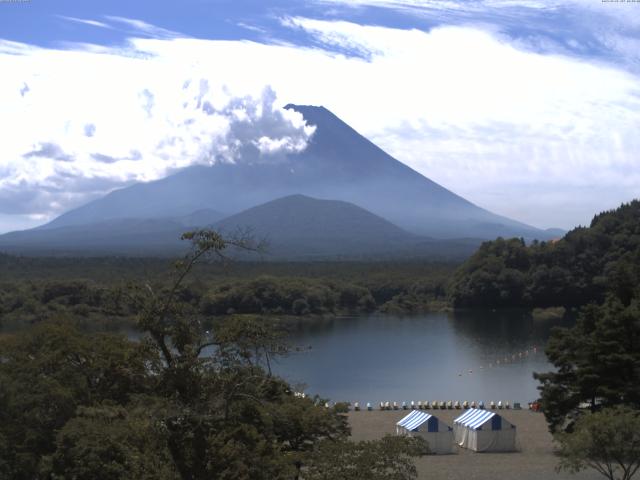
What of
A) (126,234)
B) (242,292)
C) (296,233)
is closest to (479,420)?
(242,292)

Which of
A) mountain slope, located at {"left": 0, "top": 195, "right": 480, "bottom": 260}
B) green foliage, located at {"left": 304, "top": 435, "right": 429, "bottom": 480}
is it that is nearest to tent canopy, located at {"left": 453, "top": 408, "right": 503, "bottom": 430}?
green foliage, located at {"left": 304, "top": 435, "right": 429, "bottom": 480}

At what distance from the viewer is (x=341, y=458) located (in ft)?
28.1

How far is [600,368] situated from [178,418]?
1048 cm

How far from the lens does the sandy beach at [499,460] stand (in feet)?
48.7

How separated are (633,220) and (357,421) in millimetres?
38816

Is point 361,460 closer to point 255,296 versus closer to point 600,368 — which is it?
point 600,368

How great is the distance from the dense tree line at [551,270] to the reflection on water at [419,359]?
5.24m

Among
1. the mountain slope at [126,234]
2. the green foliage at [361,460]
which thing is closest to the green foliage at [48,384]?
the green foliage at [361,460]

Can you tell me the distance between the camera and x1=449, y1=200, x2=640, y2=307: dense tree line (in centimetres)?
5169

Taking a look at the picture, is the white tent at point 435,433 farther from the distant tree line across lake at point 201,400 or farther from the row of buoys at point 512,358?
the row of buoys at point 512,358

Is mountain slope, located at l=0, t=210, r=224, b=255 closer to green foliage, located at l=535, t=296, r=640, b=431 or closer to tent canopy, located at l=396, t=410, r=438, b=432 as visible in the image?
tent canopy, located at l=396, t=410, r=438, b=432

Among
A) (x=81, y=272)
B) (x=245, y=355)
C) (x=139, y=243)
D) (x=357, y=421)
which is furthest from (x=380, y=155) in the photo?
(x=245, y=355)

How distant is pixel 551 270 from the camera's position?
5197 cm

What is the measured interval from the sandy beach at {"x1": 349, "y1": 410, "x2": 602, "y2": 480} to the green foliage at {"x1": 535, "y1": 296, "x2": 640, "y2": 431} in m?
0.79
